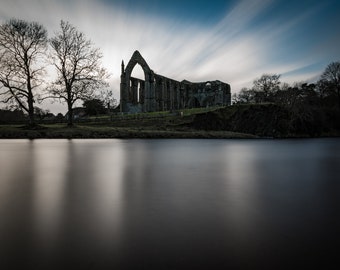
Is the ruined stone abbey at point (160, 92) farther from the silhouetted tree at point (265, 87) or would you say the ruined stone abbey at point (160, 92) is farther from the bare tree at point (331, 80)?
the bare tree at point (331, 80)

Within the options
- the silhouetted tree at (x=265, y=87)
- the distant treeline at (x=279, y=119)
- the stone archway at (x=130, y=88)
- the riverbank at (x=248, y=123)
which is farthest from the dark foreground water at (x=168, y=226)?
the silhouetted tree at (x=265, y=87)

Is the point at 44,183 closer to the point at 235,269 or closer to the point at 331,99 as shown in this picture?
A: the point at 235,269

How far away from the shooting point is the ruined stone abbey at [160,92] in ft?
180

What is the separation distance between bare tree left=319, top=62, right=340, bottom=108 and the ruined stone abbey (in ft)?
68.0

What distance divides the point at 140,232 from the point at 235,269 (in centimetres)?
93

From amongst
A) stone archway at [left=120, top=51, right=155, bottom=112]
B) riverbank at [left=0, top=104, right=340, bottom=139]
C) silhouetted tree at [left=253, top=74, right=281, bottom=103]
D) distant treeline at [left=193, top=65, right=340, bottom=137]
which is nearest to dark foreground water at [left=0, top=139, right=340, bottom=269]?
riverbank at [left=0, top=104, right=340, bottom=139]

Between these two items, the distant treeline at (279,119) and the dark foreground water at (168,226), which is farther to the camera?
the distant treeline at (279,119)

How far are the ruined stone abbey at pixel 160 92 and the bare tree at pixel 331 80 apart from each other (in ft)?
68.0

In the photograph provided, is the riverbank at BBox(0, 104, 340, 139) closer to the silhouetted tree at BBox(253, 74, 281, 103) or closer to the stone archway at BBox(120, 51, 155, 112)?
the stone archway at BBox(120, 51, 155, 112)

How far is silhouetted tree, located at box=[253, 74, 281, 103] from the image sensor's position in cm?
6750

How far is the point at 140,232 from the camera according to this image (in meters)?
2.27

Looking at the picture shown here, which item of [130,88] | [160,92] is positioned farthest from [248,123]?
[130,88]

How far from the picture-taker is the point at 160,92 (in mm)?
59906

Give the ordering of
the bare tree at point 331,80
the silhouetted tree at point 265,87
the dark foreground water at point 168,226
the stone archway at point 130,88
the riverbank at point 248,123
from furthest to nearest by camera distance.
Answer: the silhouetted tree at point 265,87, the stone archway at point 130,88, the bare tree at point 331,80, the riverbank at point 248,123, the dark foreground water at point 168,226
